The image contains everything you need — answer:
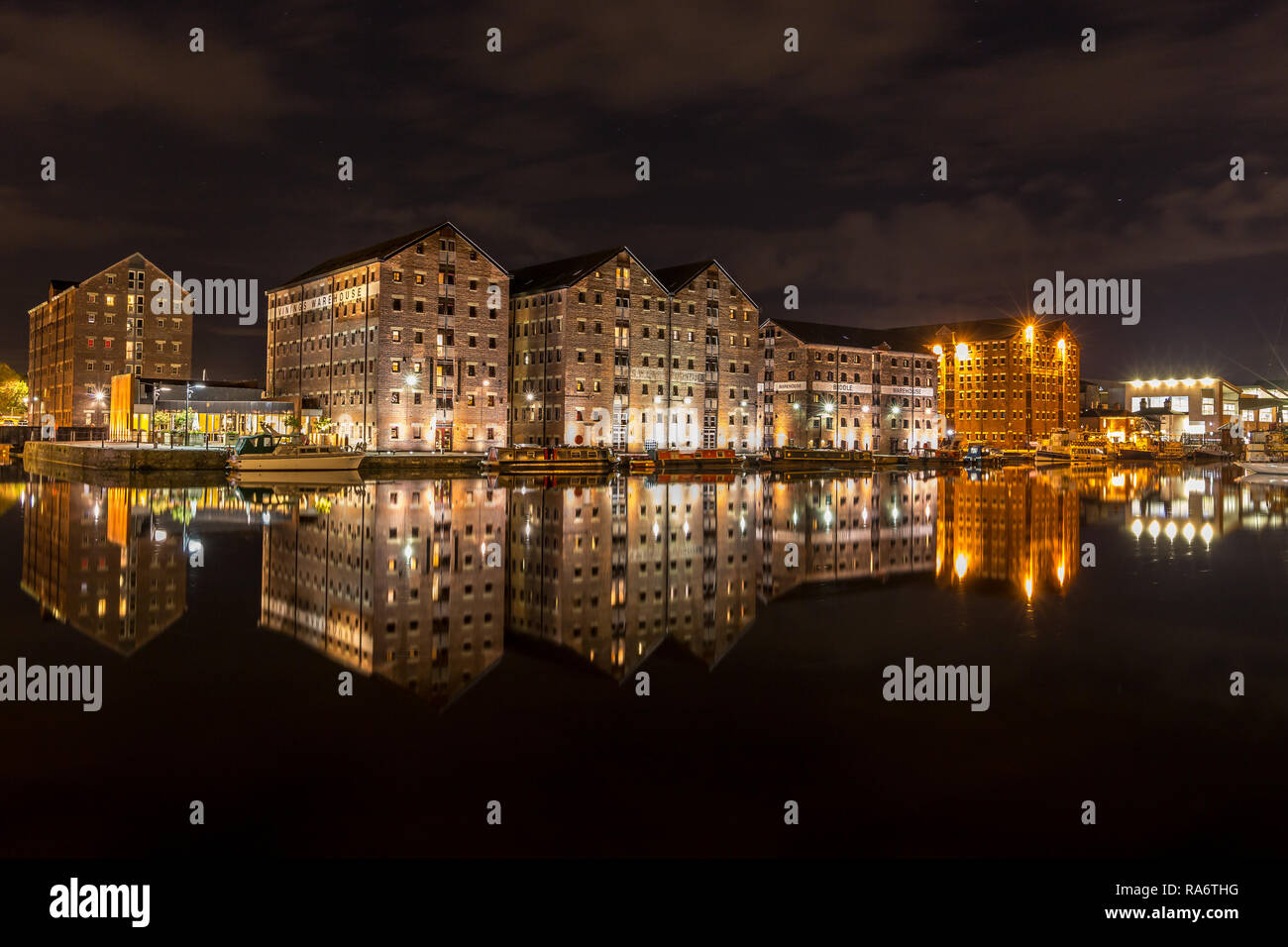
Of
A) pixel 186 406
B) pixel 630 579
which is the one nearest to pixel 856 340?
pixel 186 406

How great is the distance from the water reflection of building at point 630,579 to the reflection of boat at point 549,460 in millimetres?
32176

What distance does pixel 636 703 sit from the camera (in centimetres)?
Answer: 955

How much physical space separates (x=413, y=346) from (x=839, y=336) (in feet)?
204

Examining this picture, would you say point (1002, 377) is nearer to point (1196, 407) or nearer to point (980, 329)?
point (980, 329)

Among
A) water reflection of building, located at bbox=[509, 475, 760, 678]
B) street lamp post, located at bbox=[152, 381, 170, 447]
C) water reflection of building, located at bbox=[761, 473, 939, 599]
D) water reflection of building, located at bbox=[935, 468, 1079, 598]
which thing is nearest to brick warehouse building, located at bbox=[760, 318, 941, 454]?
street lamp post, located at bbox=[152, 381, 170, 447]

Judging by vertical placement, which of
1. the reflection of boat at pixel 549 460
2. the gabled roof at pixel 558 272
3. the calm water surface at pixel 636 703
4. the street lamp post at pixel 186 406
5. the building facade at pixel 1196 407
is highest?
the gabled roof at pixel 558 272

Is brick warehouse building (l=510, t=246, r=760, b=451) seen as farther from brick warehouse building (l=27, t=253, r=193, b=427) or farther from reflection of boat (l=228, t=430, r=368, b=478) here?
brick warehouse building (l=27, t=253, r=193, b=427)

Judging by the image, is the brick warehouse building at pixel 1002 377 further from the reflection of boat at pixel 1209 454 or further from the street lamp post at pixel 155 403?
the street lamp post at pixel 155 403

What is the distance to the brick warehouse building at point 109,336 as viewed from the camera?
11100cm

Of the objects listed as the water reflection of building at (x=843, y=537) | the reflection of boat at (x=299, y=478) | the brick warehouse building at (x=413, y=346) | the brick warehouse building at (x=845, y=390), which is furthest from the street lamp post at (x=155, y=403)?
the brick warehouse building at (x=845, y=390)

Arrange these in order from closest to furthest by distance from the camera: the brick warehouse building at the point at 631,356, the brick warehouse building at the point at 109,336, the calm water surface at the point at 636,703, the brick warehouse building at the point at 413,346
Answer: the calm water surface at the point at 636,703
the brick warehouse building at the point at 413,346
the brick warehouse building at the point at 631,356
the brick warehouse building at the point at 109,336

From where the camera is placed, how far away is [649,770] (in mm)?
7703
